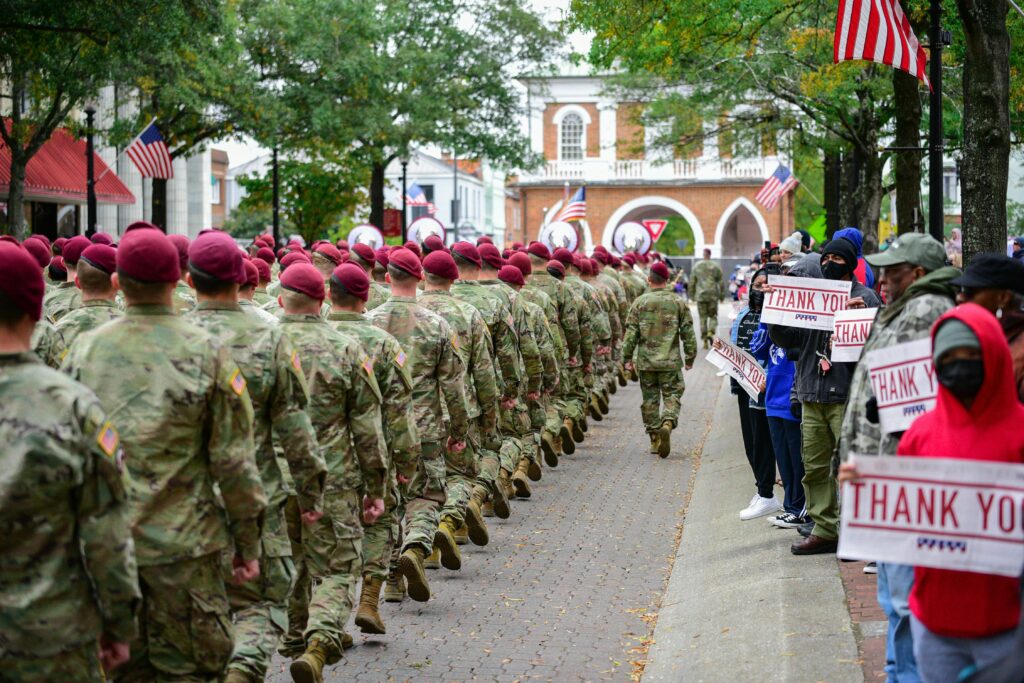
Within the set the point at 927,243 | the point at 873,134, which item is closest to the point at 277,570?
the point at 927,243

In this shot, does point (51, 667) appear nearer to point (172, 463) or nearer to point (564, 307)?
point (172, 463)

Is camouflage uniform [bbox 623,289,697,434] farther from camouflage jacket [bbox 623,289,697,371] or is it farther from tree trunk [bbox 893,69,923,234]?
tree trunk [bbox 893,69,923,234]

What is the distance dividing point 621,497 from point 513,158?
30614mm

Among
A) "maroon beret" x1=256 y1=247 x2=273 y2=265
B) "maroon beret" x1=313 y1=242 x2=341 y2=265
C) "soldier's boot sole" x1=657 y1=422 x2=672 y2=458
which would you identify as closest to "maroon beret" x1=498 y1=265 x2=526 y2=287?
"maroon beret" x1=313 y1=242 x2=341 y2=265

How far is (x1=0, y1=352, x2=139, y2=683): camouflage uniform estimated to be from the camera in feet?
14.8

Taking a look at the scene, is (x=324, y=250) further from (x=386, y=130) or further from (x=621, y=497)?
(x=386, y=130)

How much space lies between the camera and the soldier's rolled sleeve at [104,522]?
4.62 metres

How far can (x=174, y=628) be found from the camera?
552 cm

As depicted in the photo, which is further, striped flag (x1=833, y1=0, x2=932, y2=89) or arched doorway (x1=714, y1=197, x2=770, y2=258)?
arched doorway (x1=714, y1=197, x2=770, y2=258)

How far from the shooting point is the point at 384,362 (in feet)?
27.6

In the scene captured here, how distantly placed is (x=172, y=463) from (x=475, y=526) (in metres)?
5.88

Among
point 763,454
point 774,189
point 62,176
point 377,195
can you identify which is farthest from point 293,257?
point 377,195

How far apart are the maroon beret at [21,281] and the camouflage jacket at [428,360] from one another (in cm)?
518

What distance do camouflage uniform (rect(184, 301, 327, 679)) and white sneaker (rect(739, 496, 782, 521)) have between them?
590cm
